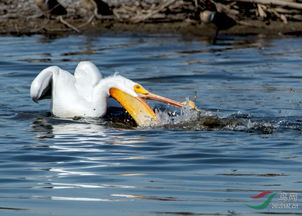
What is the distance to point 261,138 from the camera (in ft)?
26.5

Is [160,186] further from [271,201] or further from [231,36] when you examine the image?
[231,36]

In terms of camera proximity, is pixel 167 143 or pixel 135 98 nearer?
pixel 167 143

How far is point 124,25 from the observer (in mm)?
16641

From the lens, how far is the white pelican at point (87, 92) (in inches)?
358

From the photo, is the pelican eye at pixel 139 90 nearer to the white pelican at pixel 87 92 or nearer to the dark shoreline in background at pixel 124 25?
the white pelican at pixel 87 92

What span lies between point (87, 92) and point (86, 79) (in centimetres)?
20

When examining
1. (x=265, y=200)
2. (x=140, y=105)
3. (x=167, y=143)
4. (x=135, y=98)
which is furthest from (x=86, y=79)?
(x=265, y=200)

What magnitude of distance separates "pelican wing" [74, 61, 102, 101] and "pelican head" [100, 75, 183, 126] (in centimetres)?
25

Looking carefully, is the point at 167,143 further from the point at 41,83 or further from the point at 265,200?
the point at 265,200

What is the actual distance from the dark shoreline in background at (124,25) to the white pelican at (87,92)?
6.84 m

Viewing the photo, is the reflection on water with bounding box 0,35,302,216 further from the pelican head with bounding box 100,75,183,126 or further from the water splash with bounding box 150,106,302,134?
the pelican head with bounding box 100,75,183,126

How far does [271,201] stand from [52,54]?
29.4 ft

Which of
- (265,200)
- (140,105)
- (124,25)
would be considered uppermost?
(265,200)

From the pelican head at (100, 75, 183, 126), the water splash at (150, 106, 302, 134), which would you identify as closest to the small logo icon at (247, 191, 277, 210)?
the water splash at (150, 106, 302, 134)
